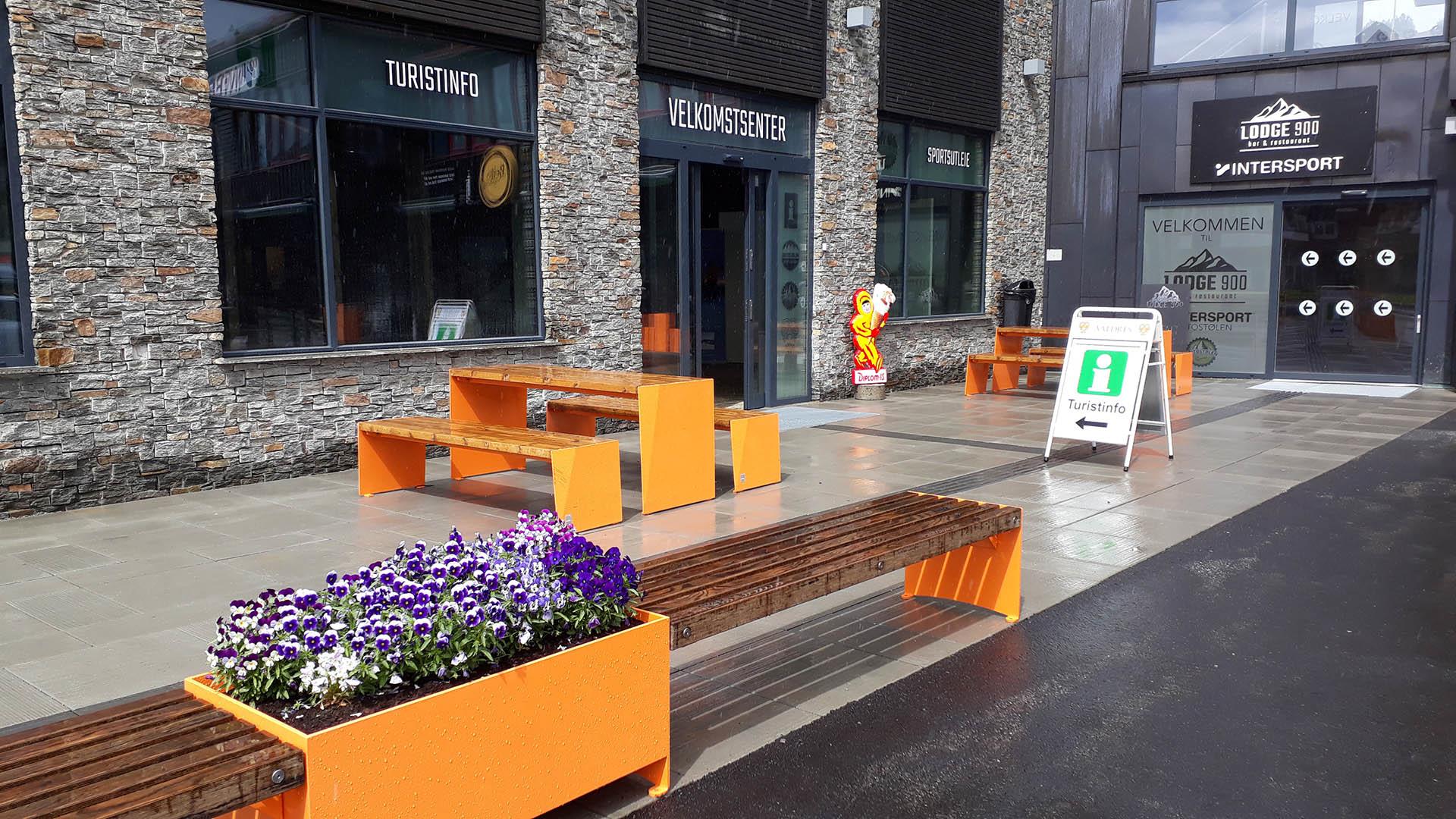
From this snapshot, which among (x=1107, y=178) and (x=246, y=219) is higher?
(x=1107, y=178)

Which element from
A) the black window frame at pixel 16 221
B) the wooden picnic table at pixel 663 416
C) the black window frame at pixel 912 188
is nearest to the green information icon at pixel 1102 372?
the wooden picnic table at pixel 663 416

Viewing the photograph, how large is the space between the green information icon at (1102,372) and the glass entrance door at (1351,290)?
789 centimetres

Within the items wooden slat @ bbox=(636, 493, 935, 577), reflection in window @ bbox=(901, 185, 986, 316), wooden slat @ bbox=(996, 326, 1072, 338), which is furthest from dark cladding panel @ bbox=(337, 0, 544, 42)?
wooden slat @ bbox=(996, 326, 1072, 338)

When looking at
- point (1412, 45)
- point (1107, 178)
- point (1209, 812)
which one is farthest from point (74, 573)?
point (1412, 45)

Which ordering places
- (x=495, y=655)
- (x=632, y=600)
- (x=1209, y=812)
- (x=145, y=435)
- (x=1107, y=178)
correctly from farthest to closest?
(x=1107, y=178)
(x=145, y=435)
(x=632, y=600)
(x=1209, y=812)
(x=495, y=655)

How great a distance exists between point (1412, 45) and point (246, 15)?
45.7 feet

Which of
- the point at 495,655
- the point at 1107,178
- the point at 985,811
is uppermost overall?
the point at 1107,178

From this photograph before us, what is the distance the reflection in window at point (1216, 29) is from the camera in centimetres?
1537

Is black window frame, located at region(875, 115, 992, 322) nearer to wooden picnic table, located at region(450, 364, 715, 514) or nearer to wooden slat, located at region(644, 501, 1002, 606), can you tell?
wooden picnic table, located at region(450, 364, 715, 514)

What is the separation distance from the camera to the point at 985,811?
323cm

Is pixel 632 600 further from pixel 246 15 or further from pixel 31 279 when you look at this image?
pixel 246 15

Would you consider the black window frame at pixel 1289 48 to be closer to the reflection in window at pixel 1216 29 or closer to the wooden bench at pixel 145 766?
the reflection in window at pixel 1216 29

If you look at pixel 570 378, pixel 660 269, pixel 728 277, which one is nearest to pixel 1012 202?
pixel 728 277

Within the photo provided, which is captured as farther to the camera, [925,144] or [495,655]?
[925,144]
